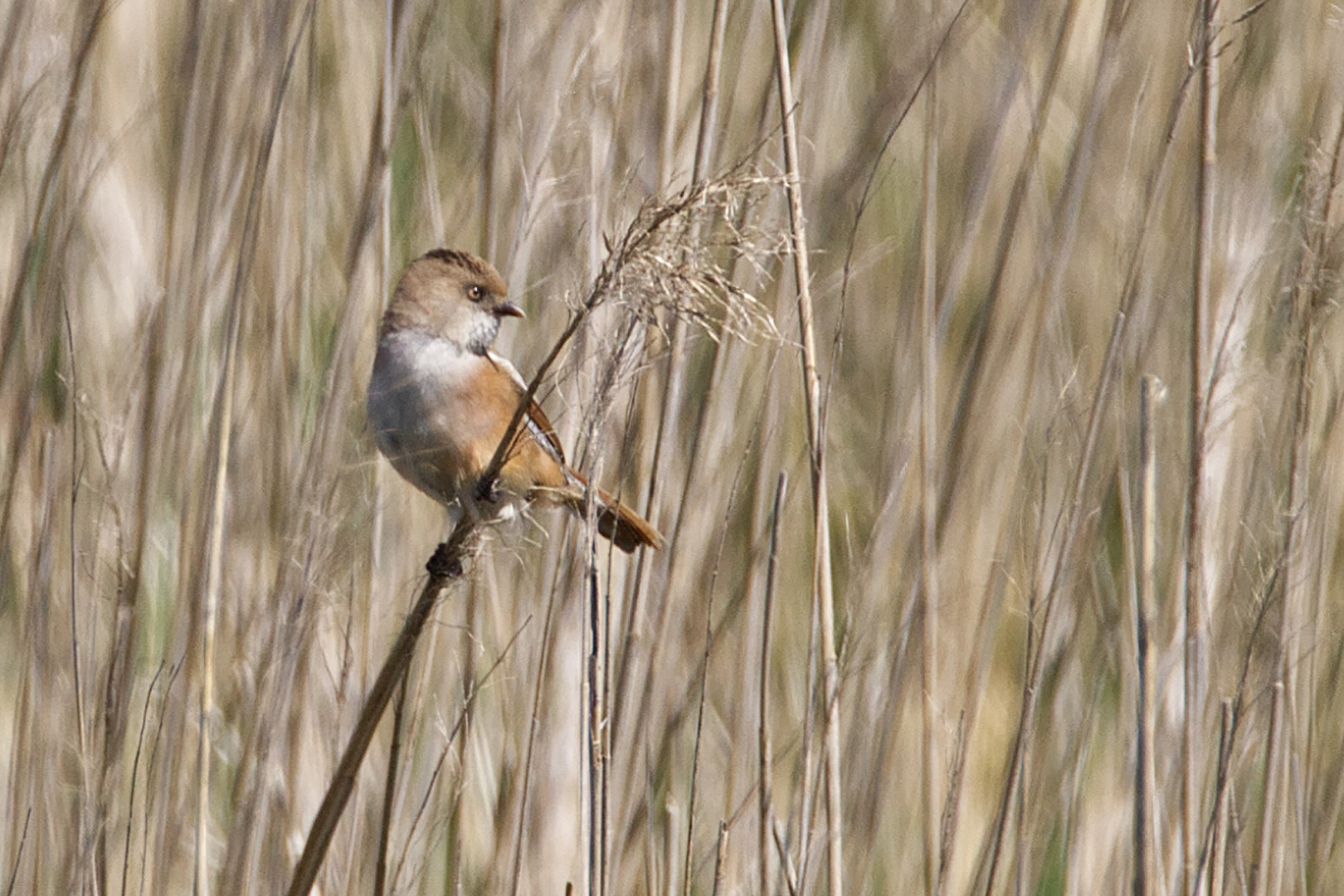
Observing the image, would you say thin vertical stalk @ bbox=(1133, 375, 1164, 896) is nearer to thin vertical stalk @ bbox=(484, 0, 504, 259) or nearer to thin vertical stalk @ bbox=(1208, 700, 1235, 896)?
thin vertical stalk @ bbox=(1208, 700, 1235, 896)

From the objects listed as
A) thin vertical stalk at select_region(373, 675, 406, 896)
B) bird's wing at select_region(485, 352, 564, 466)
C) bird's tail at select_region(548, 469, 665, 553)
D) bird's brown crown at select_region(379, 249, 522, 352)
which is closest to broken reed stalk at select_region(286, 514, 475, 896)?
thin vertical stalk at select_region(373, 675, 406, 896)

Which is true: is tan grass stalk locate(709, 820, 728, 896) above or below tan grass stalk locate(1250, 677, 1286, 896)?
below

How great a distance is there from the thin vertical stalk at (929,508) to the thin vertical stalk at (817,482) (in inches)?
12.6

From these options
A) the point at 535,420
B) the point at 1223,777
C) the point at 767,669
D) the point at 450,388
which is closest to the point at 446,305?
the point at 450,388

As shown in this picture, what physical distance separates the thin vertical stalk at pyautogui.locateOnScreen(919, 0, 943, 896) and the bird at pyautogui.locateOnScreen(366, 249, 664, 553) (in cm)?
58

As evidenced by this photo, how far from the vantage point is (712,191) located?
1.42 metres

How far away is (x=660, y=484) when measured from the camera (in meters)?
2.02

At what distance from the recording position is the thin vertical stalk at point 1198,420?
181cm

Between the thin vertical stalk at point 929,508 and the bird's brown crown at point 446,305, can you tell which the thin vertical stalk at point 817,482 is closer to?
the thin vertical stalk at point 929,508

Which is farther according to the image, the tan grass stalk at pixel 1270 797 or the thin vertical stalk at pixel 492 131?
the thin vertical stalk at pixel 492 131

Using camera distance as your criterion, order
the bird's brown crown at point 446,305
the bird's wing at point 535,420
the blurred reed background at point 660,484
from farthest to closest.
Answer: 1. the bird's brown crown at point 446,305
2. the bird's wing at point 535,420
3. the blurred reed background at point 660,484

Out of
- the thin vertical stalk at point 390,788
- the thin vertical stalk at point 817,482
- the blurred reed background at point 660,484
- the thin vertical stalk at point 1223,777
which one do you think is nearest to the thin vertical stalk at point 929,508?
the blurred reed background at point 660,484

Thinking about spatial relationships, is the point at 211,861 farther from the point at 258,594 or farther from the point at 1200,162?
the point at 1200,162

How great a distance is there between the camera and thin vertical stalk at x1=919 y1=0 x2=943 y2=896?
217cm
